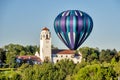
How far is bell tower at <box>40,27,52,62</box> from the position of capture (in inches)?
3637

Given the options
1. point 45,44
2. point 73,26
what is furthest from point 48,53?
point 73,26

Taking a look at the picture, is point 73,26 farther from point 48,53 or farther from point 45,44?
point 48,53

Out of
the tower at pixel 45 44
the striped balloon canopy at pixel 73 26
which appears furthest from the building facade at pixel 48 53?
the striped balloon canopy at pixel 73 26

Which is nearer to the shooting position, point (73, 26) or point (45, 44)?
point (73, 26)

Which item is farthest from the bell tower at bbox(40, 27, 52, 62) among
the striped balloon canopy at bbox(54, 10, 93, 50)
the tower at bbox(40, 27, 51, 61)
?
the striped balloon canopy at bbox(54, 10, 93, 50)

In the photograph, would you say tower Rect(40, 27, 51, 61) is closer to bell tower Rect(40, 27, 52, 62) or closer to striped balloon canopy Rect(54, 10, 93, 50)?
bell tower Rect(40, 27, 52, 62)

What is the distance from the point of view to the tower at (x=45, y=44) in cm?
9238

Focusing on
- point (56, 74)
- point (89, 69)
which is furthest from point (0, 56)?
point (89, 69)

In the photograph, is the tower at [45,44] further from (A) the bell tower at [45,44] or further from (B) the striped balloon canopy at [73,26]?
(B) the striped balloon canopy at [73,26]

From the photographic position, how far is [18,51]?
10969cm

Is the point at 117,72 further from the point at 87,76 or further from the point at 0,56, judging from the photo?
the point at 0,56

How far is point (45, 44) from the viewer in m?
93.8

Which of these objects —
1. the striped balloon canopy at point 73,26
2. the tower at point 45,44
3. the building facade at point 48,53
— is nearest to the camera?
the striped balloon canopy at point 73,26

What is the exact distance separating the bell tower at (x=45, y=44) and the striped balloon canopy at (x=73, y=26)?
25.7 metres
